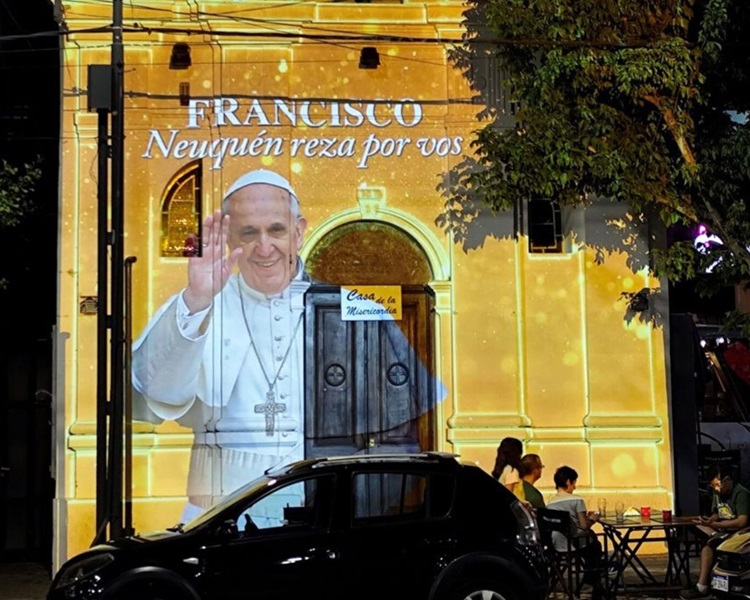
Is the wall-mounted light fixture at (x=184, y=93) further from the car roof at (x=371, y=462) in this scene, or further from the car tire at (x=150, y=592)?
the car tire at (x=150, y=592)

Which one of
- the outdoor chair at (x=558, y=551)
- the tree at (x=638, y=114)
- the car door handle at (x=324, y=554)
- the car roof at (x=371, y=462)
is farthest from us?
the tree at (x=638, y=114)

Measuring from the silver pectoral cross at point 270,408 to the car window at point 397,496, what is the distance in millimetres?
4106

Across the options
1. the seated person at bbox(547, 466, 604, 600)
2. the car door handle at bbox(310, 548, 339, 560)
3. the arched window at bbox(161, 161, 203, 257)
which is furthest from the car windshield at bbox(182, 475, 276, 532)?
the arched window at bbox(161, 161, 203, 257)

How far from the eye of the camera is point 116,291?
35.7 ft

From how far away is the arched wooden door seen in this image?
13055 millimetres

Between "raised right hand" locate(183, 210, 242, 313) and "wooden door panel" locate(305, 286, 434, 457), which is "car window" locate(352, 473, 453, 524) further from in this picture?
"raised right hand" locate(183, 210, 242, 313)

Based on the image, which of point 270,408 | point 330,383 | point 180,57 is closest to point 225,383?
point 270,408

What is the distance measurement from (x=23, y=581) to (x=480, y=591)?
6328mm

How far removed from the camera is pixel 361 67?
1334 centimetres

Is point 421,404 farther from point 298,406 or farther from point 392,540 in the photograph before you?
point 392,540

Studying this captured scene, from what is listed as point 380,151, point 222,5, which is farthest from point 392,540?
point 222,5

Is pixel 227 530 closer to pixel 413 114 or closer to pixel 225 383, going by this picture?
pixel 225 383

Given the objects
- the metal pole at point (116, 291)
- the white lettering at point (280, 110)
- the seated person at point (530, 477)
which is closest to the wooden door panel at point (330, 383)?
Answer: the white lettering at point (280, 110)

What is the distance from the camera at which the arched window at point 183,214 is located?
521 inches
